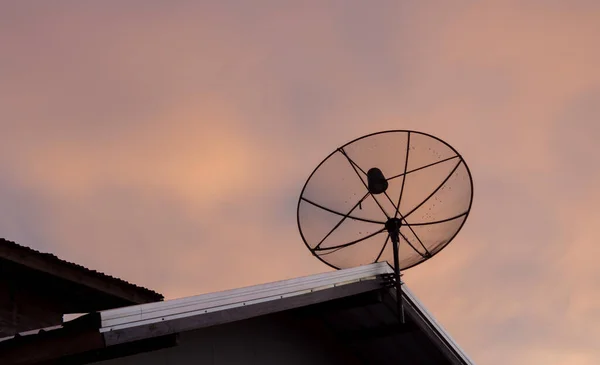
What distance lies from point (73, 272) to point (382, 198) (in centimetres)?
416

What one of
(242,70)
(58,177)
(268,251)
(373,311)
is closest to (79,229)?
(58,177)

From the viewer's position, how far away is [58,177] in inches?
454

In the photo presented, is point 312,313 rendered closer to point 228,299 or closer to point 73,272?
point 228,299

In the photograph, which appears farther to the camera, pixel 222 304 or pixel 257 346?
pixel 257 346

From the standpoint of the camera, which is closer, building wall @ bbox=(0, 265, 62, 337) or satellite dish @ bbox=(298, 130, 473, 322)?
satellite dish @ bbox=(298, 130, 473, 322)

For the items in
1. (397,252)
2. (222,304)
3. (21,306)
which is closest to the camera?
(222,304)

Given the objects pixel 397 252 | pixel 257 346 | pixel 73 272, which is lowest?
pixel 257 346

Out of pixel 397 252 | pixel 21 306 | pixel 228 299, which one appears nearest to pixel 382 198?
pixel 397 252

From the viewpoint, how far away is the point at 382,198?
6465 millimetres

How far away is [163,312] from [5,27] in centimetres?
760

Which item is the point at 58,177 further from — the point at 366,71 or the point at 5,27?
the point at 366,71

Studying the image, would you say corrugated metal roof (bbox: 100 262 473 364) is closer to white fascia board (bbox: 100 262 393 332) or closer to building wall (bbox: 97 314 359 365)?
white fascia board (bbox: 100 262 393 332)

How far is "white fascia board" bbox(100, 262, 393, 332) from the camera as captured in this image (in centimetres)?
374

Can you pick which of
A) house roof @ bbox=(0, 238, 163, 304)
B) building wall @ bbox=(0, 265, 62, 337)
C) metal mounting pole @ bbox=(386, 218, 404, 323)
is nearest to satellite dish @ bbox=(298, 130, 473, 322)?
A: metal mounting pole @ bbox=(386, 218, 404, 323)
